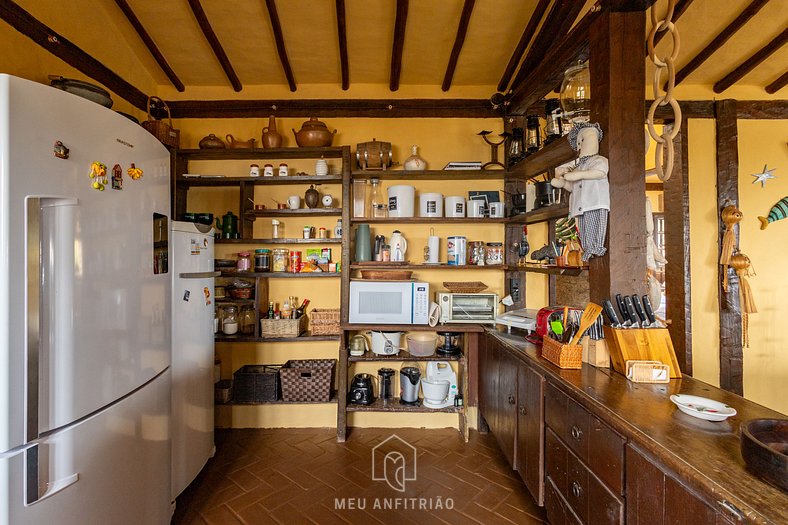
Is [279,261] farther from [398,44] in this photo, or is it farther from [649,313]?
[649,313]

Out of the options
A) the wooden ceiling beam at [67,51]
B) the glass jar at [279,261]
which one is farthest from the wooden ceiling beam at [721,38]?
the wooden ceiling beam at [67,51]

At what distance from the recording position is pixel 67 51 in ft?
7.20

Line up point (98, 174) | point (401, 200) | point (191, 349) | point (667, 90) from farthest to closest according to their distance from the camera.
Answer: point (401, 200), point (191, 349), point (667, 90), point (98, 174)

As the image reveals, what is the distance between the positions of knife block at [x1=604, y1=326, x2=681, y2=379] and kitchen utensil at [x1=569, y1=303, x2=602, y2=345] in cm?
11

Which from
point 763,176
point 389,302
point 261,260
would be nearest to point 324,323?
point 389,302

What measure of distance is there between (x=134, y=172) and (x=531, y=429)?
2216 mm

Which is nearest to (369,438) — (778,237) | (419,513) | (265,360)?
(419,513)

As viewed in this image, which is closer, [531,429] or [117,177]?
[117,177]

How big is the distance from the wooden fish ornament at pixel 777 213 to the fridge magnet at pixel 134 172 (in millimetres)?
4394

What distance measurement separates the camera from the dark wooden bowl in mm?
754

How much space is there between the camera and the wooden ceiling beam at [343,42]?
2.28 m

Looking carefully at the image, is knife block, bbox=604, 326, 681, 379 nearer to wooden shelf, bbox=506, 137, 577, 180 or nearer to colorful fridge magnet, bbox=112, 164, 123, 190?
wooden shelf, bbox=506, 137, 577, 180

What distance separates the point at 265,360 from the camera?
311 cm

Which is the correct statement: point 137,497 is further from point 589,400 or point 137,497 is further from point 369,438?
point 589,400
